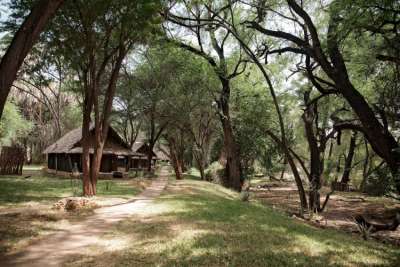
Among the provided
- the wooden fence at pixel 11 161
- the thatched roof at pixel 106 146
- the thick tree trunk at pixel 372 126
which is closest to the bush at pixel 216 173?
the thatched roof at pixel 106 146

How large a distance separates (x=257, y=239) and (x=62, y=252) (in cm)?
403

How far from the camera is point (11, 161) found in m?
27.6

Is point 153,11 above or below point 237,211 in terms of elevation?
above

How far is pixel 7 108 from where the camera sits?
38.5 m

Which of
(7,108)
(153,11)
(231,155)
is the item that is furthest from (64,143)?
(153,11)

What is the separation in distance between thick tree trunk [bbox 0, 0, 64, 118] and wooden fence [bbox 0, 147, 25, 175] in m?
25.1

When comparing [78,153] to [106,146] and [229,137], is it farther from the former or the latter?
[229,137]

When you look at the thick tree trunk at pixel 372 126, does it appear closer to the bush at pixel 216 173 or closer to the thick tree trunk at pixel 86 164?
the thick tree trunk at pixel 86 164

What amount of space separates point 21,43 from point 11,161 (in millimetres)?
26232

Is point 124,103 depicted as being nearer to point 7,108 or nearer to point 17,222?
point 7,108

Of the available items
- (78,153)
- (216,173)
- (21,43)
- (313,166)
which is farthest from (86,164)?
(78,153)

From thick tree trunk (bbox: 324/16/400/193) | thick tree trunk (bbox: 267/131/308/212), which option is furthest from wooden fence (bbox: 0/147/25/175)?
thick tree trunk (bbox: 324/16/400/193)

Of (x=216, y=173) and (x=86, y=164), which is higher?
(x=86, y=164)

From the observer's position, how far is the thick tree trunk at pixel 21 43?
545cm
